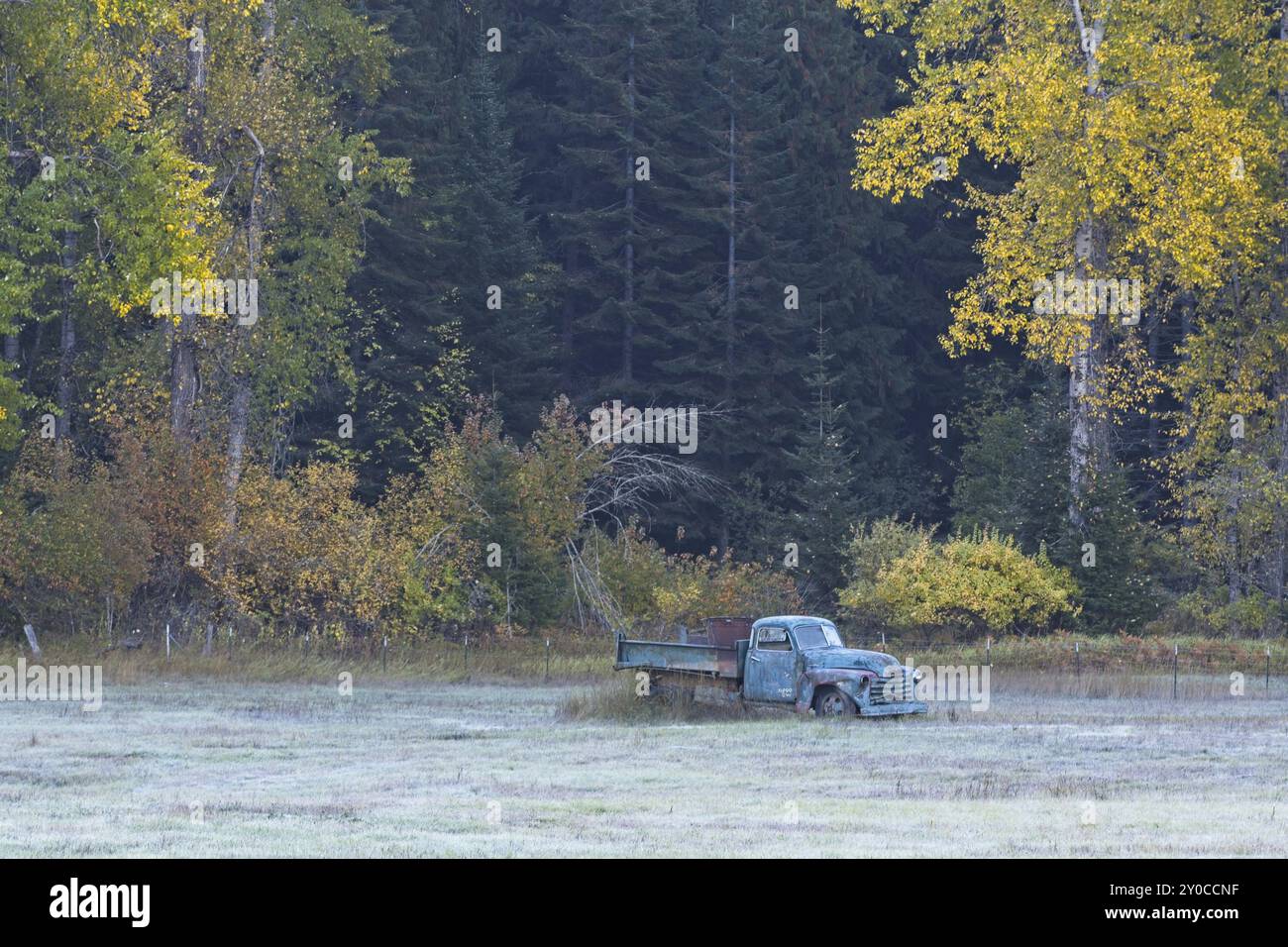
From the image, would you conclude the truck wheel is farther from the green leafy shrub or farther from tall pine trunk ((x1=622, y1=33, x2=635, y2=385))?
tall pine trunk ((x1=622, y1=33, x2=635, y2=385))

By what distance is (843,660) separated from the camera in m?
26.5

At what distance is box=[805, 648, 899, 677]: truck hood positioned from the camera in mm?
26359

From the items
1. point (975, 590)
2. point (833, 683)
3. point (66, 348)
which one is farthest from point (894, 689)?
point (66, 348)

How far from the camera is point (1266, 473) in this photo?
4025 cm

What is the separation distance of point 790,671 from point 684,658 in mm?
1784

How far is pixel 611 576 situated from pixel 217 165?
13.2 meters

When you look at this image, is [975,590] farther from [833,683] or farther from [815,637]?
[833,683]

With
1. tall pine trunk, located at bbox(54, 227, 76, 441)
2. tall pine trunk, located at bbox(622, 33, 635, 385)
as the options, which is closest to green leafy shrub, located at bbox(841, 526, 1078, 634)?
tall pine trunk, located at bbox(622, 33, 635, 385)

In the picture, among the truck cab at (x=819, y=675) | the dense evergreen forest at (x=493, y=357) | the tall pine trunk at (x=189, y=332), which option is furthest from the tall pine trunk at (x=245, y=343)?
the truck cab at (x=819, y=675)

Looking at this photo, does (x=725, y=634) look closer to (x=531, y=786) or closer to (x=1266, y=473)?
(x=531, y=786)

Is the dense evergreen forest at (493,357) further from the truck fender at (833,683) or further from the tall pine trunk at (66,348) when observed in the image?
the truck fender at (833,683)

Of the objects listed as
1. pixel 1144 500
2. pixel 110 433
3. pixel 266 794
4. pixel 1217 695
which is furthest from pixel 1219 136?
pixel 266 794

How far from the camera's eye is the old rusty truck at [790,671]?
26.0 metres

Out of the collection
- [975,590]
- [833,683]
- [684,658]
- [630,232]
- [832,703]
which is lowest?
[832,703]
